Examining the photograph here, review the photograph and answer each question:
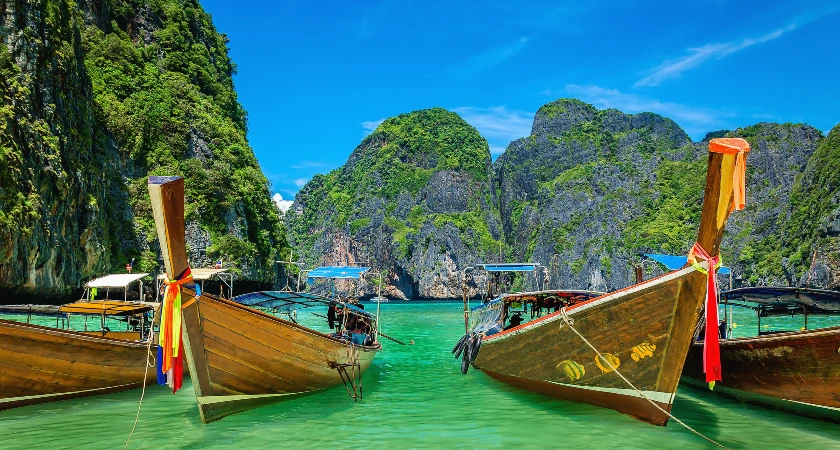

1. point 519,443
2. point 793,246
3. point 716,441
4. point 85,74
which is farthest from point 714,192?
point 793,246

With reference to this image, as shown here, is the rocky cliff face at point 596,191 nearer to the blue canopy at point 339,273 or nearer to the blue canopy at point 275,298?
the blue canopy at point 339,273

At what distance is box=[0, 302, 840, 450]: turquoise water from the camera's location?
6.92 metres

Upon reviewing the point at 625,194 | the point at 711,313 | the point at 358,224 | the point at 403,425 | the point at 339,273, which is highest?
the point at 625,194

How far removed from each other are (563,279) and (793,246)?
33.0 m

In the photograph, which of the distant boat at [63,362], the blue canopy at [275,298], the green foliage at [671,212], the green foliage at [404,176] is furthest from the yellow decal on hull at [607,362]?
the green foliage at [404,176]

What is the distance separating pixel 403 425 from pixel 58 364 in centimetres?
516

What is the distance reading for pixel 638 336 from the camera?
23.5ft

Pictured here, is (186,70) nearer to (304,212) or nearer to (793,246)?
(793,246)

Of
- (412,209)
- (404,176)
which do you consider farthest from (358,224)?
(404,176)

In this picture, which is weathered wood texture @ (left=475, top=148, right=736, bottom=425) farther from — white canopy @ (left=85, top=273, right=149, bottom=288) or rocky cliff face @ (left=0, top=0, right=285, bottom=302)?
rocky cliff face @ (left=0, top=0, right=285, bottom=302)

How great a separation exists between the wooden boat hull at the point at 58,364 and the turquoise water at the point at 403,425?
20cm

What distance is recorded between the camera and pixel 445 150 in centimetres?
10656

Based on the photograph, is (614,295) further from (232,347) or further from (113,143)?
(113,143)

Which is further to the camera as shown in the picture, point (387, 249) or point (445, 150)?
point (445, 150)
